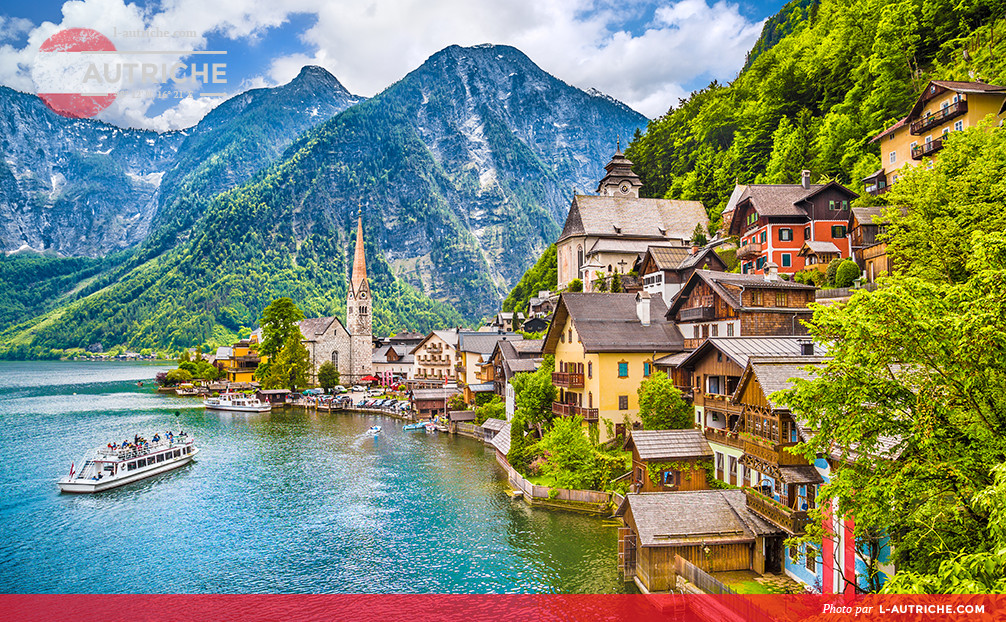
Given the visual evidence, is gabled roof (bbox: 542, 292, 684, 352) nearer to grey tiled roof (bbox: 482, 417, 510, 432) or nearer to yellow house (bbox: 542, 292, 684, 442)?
yellow house (bbox: 542, 292, 684, 442)

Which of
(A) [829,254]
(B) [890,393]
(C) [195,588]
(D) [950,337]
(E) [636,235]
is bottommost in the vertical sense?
(C) [195,588]

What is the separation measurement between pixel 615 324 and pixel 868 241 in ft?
62.5

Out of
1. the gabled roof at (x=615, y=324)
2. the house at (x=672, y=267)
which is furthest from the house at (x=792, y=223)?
the gabled roof at (x=615, y=324)

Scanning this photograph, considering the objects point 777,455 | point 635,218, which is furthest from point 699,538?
point 635,218

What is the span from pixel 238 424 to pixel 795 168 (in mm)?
72084

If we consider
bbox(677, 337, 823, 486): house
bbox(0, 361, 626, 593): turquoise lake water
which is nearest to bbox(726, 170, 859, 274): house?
bbox(677, 337, 823, 486): house

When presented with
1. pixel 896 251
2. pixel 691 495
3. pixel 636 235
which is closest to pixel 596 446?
pixel 691 495

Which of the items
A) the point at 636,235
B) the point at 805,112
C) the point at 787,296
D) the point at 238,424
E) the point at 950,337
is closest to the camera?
the point at 950,337

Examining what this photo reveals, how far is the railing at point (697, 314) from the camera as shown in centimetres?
3578

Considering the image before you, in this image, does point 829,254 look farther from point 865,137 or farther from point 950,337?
point 950,337

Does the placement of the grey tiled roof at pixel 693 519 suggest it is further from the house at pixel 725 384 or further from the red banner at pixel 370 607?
the house at pixel 725 384

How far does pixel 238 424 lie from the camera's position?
73812 mm

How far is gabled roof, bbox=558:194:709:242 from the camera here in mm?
81250

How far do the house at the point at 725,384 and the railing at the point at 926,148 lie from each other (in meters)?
23.2
